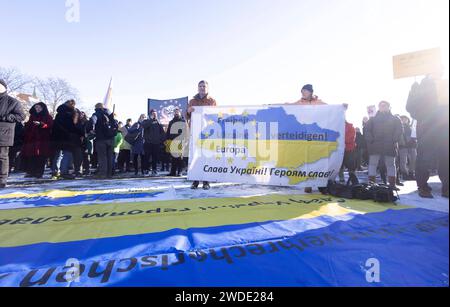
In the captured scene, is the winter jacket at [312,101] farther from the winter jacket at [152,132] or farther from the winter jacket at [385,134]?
the winter jacket at [152,132]

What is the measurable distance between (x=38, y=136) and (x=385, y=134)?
7.93 metres

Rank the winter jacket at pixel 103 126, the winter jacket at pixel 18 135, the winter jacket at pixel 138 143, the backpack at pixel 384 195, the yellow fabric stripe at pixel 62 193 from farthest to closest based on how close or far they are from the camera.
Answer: the winter jacket at pixel 138 143 < the winter jacket at pixel 18 135 < the winter jacket at pixel 103 126 < the yellow fabric stripe at pixel 62 193 < the backpack at pixel 384 195

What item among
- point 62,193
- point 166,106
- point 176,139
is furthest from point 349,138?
point 166,106

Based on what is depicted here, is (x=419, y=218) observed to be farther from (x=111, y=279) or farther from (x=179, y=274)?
(x=111, y=279)

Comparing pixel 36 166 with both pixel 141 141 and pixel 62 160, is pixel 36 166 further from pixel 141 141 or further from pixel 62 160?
pixel 141 141

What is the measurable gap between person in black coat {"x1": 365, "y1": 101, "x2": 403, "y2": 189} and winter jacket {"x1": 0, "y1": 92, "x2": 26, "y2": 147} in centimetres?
704

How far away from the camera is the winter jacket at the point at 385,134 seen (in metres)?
5.35

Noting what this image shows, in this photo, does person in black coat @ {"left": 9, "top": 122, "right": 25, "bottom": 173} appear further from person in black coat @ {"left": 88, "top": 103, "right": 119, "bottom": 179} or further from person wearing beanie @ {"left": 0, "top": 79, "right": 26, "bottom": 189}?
person wearing beanie @ {"left": 0, "top": 79, "right": 26, "bottom": 189}

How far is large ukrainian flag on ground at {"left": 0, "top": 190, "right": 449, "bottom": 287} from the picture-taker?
160 cm

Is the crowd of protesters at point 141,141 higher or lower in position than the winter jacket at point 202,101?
lower

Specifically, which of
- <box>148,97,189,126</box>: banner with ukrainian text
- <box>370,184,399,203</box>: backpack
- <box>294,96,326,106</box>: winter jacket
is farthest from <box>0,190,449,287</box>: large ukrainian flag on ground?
<box>148,97,189,126</box>: banner with ukrainian text

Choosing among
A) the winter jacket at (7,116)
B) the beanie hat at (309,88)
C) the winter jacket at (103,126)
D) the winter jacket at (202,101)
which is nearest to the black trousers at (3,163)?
the winter jacket at (7,116)

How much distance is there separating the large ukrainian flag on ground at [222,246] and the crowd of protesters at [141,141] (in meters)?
1.46
